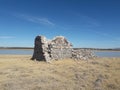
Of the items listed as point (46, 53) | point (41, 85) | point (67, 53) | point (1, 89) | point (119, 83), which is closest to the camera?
point (1, 89)

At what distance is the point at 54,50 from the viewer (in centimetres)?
3662

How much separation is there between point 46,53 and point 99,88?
21758 mm

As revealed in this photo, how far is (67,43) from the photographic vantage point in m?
39.8

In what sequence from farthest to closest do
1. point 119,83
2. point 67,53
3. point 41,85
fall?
point 67,53
point 119,83
point 41,85

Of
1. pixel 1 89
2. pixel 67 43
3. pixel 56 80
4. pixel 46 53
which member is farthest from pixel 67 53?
pixel 1 89

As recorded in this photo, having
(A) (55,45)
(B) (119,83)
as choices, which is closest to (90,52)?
(A) (55,45)

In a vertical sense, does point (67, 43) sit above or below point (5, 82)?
above

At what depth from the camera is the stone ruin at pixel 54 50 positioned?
3522 cm

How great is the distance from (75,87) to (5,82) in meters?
5.62

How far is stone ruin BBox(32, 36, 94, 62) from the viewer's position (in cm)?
3522

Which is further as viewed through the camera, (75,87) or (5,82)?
(5,82)

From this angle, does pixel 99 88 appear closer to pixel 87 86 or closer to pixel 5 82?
pixel 87 86

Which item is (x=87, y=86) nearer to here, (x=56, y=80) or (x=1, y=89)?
(x=56, y=80)

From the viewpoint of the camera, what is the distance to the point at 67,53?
130ft
